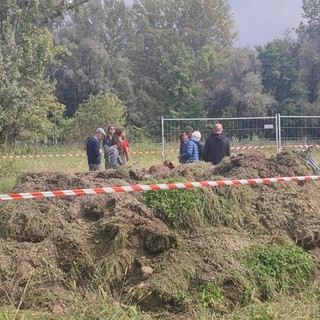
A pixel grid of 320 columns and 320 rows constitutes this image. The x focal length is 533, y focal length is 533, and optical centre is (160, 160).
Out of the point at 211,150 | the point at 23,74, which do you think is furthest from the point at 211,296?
the point at 23,74

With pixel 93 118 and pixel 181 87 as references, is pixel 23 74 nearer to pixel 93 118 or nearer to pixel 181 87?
pixel 93 118

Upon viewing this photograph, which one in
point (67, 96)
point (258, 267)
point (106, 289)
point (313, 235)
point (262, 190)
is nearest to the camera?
point (106, 289)

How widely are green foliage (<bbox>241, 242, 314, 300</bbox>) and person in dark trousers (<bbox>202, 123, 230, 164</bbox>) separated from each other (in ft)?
15.9

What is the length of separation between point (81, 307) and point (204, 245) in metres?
1.55

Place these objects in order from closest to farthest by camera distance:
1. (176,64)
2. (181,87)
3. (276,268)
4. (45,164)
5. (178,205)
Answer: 1. (276,268)
2. (178,205)
3. (45,164)
4. (181,87)
5. (176,64)

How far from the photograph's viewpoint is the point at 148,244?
5777mm

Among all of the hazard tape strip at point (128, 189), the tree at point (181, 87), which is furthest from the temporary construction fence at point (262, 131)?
the tree at point (181, 87)

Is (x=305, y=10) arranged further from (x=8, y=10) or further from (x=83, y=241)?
(x=83, y=241)

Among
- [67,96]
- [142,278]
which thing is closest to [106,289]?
[142,278]

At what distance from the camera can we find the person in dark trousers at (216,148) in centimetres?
1084

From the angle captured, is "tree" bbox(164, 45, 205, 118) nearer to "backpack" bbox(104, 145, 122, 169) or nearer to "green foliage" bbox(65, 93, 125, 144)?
"green foliage" bbox(65, 93, 125, 144)

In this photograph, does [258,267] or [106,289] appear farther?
[258,267]

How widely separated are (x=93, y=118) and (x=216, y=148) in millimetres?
19201

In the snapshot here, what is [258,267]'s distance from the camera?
567cm
